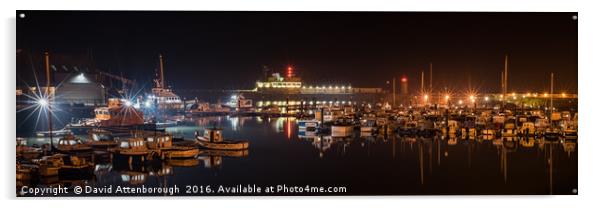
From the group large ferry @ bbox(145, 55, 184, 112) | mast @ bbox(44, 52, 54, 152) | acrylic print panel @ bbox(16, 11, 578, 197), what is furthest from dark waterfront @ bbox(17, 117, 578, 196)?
large ferry @ bbox(145, 55, 184, 112)

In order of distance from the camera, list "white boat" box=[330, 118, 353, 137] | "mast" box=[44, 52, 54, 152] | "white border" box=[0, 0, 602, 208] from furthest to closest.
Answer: "white boat" box=[330, 118, 353, 137] → "mast" box=[44, 52, 54, 152] → "white border" box=[0, 0, 602, 208]

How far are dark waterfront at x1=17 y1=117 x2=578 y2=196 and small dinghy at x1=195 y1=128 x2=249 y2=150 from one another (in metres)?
0.05

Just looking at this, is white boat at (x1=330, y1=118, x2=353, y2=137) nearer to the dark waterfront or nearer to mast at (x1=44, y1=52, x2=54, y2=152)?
the dark waterfront

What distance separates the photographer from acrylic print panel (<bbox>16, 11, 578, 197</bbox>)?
402 cm

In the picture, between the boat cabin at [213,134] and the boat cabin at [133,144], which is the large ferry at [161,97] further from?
the boat cabin at [213,134]

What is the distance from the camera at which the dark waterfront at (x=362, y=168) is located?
4035mm

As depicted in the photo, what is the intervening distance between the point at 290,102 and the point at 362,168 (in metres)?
0.90

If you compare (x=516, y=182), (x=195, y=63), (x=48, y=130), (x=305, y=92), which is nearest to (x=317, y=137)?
(x=305, y=92)

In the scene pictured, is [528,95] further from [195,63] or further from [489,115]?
[195,63]

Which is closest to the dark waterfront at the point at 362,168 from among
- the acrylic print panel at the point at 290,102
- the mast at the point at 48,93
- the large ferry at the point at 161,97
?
the acrylic print panel at the point at 290,102

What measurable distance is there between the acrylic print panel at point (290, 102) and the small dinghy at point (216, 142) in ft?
0.04

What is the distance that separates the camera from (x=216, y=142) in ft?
15.0

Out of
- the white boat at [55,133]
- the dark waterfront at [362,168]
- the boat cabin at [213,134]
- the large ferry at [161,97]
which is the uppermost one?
the large ferry at [161,97]
